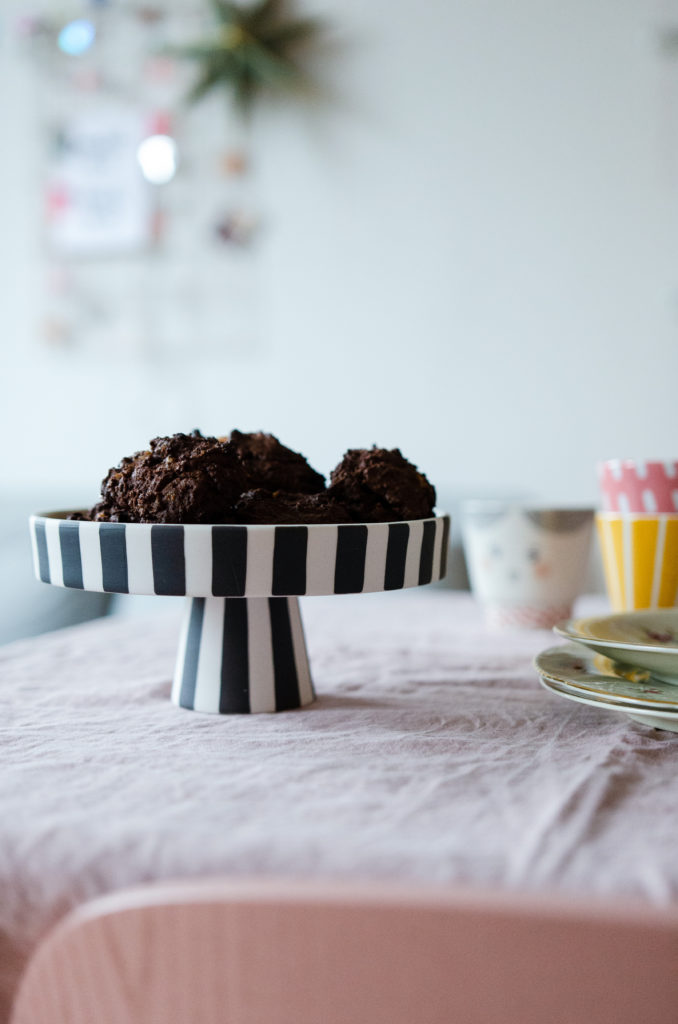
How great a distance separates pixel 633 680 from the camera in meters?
0.57

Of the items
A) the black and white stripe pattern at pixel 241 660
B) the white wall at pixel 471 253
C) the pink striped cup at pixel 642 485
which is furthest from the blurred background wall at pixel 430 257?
the black and white stripe pattern at pixel 241 660

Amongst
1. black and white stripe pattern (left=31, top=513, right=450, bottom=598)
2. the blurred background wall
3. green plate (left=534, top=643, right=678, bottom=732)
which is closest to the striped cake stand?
black and white stripe pattern (left=31, top=513, right=450, bottom=598)

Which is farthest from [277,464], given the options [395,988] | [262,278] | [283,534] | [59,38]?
[59,38]

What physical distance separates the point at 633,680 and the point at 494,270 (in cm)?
147

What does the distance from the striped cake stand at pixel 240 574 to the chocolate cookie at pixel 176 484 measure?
0.12 ft

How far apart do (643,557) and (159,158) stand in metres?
1.80

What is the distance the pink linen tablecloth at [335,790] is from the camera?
1.17 feet

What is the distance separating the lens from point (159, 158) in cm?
212

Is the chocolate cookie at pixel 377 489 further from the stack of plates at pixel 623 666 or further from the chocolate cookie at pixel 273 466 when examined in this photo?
the stack of plates at pixel 623 666

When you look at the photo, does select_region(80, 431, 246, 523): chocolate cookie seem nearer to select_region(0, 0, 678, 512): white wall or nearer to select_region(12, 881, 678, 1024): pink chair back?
select_region(12, 881, 678, 1024): pink chair back

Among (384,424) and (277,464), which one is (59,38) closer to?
(384,424)

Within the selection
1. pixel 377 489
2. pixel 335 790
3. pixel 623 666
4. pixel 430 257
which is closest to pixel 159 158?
pixel 430 257

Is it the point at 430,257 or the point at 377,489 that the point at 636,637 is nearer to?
the point at 377,489

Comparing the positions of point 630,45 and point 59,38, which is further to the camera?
point 59,38
